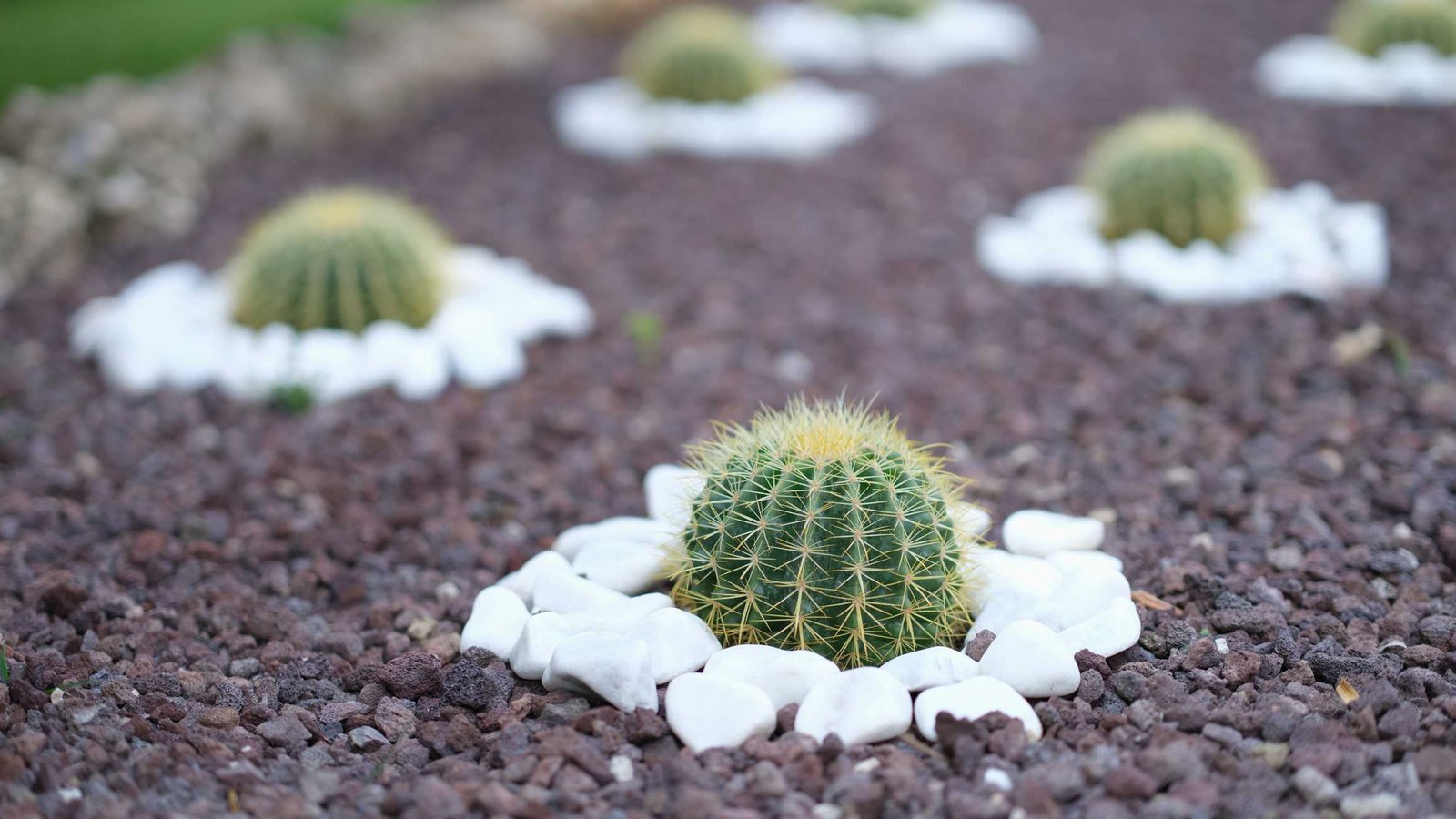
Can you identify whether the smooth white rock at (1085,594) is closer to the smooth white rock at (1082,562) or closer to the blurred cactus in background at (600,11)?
the smooth white rock at (1082,562)

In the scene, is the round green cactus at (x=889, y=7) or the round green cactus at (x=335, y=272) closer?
the round green cactus at (x=335, y=272)

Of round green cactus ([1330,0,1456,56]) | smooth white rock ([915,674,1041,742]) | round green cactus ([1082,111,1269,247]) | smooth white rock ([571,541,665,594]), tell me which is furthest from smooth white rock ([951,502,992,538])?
round green cactus ([1330,0,1456,56])

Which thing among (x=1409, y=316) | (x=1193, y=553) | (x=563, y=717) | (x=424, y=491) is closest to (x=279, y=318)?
(x=424, y=491)

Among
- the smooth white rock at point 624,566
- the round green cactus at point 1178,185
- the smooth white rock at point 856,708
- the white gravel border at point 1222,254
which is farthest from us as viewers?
the round green cactus at point 1178,185

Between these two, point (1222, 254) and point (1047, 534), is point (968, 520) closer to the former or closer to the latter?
point (1047, 534)

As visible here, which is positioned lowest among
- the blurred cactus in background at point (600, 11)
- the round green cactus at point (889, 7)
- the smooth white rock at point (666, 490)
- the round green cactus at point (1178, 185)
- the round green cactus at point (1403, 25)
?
the smooth white rock at point (666, 490)

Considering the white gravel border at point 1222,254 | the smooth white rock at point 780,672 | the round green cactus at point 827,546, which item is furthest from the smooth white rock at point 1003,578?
the white gravel border at point 1222,254

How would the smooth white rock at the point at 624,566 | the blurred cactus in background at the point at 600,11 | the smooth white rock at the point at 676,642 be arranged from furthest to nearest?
the blurred cactus in background at the point at 600,11 → the smooth white rock at the point at 624,566 → the smooth white rock at the point at 676,642

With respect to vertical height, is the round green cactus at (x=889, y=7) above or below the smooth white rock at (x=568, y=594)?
above
